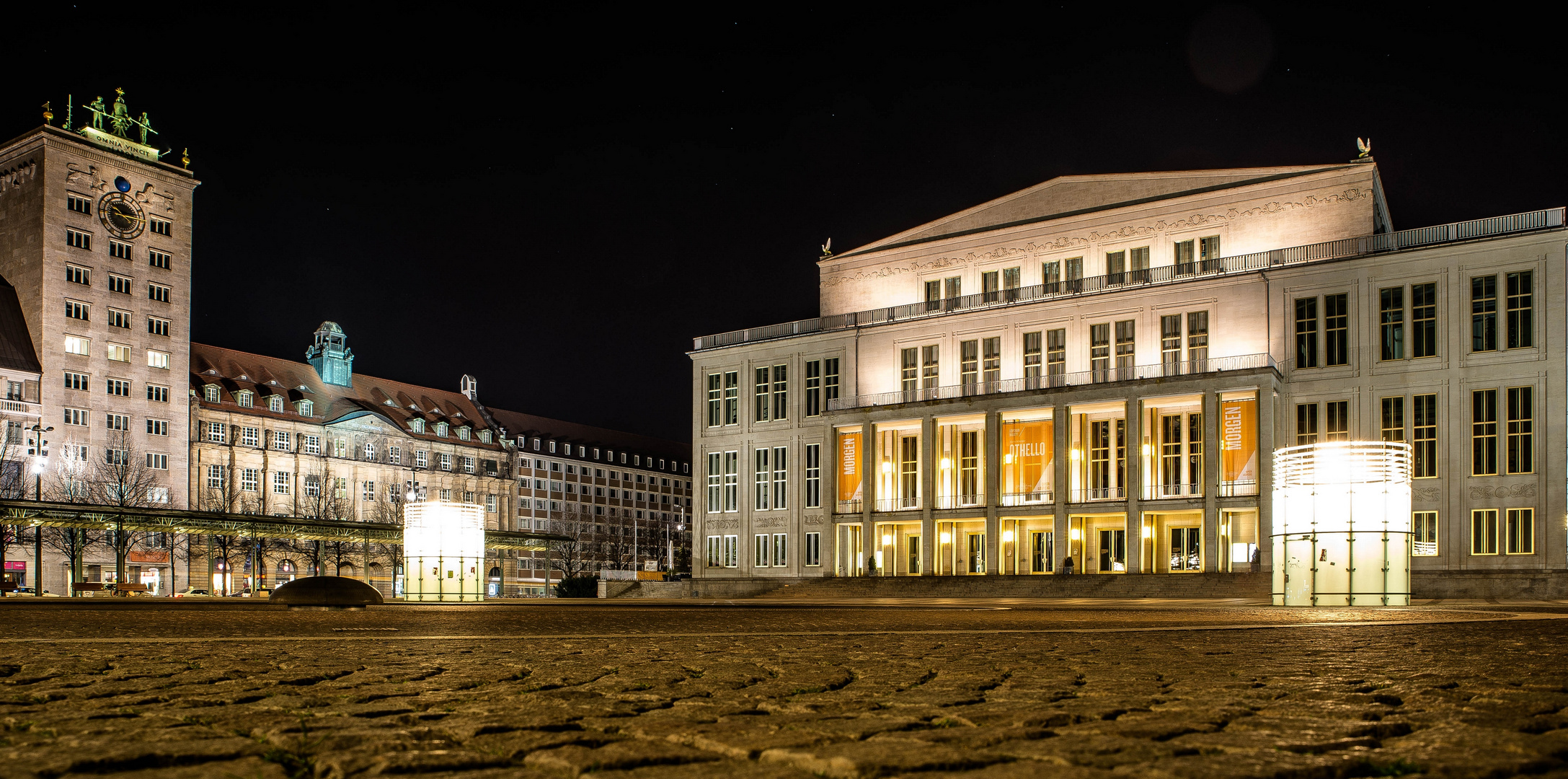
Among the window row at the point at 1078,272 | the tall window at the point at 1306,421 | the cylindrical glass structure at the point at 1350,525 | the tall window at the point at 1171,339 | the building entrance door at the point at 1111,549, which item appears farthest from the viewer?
the window row at the point at 1078,272

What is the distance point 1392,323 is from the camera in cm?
4841

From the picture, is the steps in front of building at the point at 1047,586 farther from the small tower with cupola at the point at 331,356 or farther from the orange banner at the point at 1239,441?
the small tower with cupola at the point at 331,356

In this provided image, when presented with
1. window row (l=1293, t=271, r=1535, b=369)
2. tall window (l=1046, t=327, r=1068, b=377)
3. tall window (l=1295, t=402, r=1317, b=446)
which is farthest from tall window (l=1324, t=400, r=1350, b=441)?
tall window (l=1046, t=327, r=1068, b=377)

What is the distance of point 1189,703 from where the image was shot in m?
3.56

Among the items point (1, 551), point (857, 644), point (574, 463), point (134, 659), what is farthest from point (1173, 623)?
point (574, 463)

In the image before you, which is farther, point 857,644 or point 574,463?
point 574,463

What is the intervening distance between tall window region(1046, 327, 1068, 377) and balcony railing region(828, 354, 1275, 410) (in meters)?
0.31

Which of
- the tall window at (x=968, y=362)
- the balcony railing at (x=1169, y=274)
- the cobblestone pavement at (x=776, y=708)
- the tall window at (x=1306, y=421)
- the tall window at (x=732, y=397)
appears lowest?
the cobblestone pavement at (x=776, y=708)

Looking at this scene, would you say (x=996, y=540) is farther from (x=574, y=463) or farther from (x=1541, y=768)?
(x=574, y=463)

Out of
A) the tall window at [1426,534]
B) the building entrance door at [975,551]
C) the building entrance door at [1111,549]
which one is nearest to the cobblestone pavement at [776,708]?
the tall window at [1426,534]

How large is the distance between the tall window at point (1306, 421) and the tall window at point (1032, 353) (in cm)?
1090

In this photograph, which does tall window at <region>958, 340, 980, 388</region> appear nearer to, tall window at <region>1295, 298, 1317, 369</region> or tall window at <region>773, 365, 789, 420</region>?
tall window at <region>773, 365, 789, 420</region>

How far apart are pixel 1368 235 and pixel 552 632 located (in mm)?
47987

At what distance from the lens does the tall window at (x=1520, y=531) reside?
44.5m
